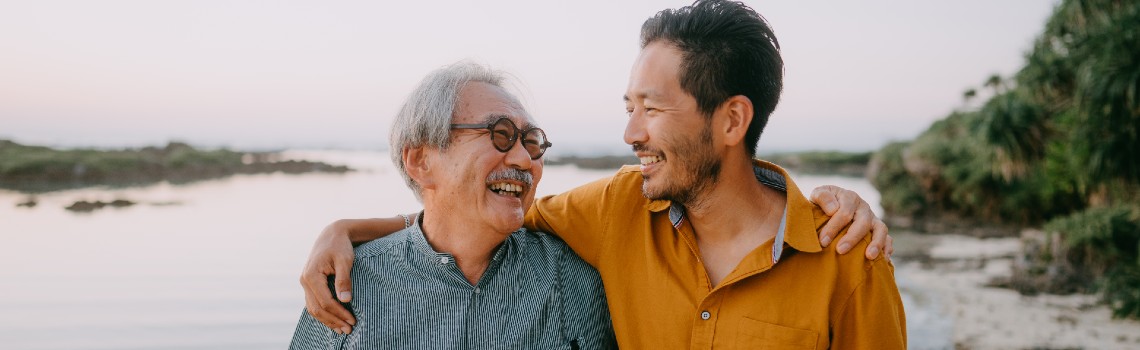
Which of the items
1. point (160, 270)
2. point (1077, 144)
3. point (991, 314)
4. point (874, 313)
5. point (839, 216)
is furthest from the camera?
point (160, 270)

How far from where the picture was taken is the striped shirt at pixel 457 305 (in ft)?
6.87

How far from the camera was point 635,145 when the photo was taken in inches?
88.0

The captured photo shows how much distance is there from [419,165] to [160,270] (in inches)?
402

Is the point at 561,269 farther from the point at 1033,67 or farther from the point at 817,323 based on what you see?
the point at 1033,67

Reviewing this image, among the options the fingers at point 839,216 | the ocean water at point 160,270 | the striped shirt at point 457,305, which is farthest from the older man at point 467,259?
the ocean water at point 160,270

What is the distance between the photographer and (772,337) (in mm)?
1933

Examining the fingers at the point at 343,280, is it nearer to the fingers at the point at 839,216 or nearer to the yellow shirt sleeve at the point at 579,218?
the yellow shirt sleeve at the point at 579,218

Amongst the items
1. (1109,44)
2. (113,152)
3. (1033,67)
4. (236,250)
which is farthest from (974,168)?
(113,152)

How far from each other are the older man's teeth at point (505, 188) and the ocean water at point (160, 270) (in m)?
4.17

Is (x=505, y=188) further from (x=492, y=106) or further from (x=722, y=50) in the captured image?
(x=722, y=50)

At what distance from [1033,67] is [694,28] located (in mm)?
10858

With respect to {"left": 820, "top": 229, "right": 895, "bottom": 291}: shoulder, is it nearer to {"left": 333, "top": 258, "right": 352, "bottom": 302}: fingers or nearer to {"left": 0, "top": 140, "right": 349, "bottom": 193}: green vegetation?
{"left": 333, "top": 258, "right": 352, "bottom": 302}: fingers

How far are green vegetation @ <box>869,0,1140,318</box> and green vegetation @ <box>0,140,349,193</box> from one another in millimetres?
23200

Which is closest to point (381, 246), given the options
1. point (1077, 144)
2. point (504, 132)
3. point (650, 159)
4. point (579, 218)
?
point (504, 132)
